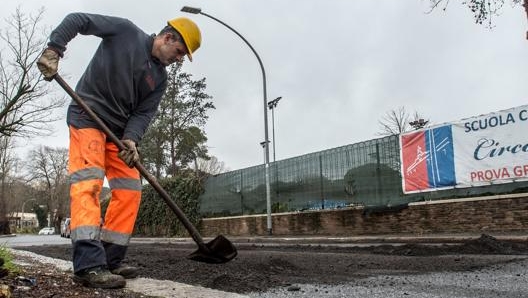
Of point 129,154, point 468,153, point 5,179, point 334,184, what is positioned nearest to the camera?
point 129,154

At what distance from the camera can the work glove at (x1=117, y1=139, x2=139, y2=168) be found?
141 inches

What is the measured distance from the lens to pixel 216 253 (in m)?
3.93

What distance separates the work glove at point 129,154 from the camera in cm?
357

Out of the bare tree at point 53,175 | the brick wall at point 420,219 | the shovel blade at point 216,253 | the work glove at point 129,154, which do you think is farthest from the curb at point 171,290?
the bare tree at point 53,175

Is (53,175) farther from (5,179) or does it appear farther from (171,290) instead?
(171,290)

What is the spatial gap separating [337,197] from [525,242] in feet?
24.7

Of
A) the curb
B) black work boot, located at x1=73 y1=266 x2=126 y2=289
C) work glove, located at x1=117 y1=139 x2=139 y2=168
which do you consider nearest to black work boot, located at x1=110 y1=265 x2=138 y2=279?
the curb

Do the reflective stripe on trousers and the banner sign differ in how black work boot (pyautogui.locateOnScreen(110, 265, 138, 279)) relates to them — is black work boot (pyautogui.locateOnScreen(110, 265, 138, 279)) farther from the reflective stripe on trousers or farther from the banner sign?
the banner sign

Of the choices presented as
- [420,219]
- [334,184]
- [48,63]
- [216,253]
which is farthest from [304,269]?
[334,184]

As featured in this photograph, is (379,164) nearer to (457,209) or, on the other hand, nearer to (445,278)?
(457,209)

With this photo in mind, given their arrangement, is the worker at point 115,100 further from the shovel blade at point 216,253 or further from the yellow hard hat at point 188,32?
the shovel blade at point 216,253

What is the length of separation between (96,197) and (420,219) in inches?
398

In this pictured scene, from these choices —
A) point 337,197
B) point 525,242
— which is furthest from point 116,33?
point 337,197

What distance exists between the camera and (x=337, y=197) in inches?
593
